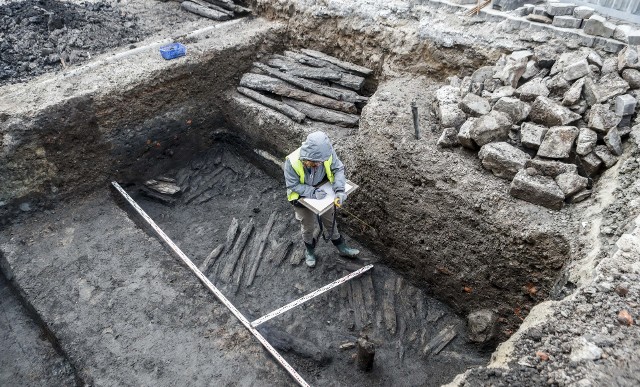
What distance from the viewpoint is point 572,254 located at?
5.14 m

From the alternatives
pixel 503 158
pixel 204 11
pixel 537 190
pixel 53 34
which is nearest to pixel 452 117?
pixel 503 158

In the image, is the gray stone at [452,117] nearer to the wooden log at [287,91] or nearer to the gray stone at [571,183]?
the gray stone at [571,183]

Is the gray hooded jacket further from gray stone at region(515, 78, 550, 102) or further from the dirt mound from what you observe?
the dirt mound

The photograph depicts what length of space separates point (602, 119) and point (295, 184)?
3.77 m

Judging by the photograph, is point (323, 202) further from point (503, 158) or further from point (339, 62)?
point (339, 62)

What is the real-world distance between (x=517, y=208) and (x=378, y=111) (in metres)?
2.44

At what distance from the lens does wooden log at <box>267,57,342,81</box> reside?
27.6 ft

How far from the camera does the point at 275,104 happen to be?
8.34 m

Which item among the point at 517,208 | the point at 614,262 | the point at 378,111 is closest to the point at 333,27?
the point at 378,111

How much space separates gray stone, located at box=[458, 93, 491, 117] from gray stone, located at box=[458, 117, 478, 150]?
160mm

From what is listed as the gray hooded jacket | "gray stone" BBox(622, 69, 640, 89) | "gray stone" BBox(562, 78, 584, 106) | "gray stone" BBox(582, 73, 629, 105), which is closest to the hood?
the gray hooded jacket

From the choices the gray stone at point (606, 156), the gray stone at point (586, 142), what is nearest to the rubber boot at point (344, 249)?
the gray stone at point (586, 142)

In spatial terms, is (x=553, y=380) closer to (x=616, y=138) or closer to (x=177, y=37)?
(x=616, y=138)

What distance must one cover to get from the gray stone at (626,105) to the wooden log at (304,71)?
4292 millimetres
